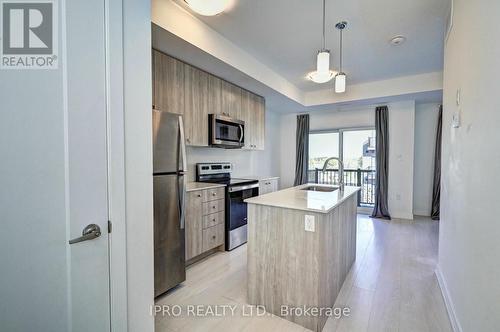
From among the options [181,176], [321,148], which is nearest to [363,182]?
[321,148]

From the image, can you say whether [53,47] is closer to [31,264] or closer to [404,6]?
[31,264]

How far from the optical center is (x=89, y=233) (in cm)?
110

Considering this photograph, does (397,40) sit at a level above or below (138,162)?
above

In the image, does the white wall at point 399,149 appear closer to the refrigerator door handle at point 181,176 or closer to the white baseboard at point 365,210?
the white baseboard at point 365,210

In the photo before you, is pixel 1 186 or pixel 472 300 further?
pixel 472 300

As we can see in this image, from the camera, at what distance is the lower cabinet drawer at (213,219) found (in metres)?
2.92

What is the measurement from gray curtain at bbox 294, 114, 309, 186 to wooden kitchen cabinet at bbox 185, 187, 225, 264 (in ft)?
10.4

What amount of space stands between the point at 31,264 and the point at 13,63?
82 cm

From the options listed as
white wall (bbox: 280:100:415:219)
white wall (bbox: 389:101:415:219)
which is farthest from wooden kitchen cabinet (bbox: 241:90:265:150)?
white wall (bbox: 389:101:415:219)

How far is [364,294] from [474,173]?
1.45 metres

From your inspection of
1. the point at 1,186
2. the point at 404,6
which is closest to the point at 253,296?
the point at 1,186

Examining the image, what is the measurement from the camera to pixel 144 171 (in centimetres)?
142

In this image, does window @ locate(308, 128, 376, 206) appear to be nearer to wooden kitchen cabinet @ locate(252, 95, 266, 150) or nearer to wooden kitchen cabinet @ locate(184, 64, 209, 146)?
wooden kitchen cabinet @ locate(252, 95, 266, 150)

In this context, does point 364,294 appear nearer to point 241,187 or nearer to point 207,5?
point 241,187
